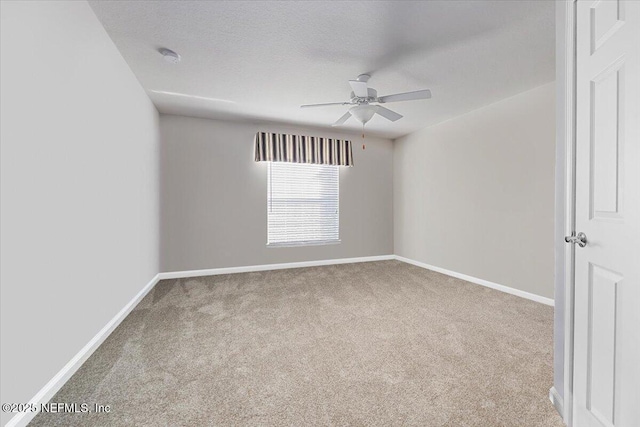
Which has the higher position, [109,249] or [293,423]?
[109,249]

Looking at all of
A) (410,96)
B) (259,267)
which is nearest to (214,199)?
(259,267)

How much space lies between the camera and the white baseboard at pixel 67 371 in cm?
130

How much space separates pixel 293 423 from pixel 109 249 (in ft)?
6.74

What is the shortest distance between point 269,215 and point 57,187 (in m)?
3.22

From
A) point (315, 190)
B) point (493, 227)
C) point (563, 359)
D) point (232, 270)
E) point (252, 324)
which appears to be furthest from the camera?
point (315, 190)

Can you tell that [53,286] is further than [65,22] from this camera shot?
No

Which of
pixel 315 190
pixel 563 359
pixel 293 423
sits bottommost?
pixel 293 423

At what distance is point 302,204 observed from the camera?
4.98 meters

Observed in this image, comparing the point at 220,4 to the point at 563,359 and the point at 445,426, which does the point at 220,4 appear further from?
the point at 563,359

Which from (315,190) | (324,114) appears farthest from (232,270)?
(324,114)

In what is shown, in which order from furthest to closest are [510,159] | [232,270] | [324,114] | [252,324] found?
1. [232,270]
2. [324,114]
3. [510,159]
4. [252,324]

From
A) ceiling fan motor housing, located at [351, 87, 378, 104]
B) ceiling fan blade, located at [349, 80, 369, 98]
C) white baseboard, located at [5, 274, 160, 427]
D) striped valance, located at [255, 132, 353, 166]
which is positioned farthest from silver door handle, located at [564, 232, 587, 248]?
striped valance, located at [255, 132, 353, 166]

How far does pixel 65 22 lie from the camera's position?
5.49ft

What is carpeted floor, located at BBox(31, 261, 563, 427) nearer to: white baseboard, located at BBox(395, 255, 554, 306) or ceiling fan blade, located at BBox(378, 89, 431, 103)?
white baseboard, located at BBox(395, 255, 554, 306)
